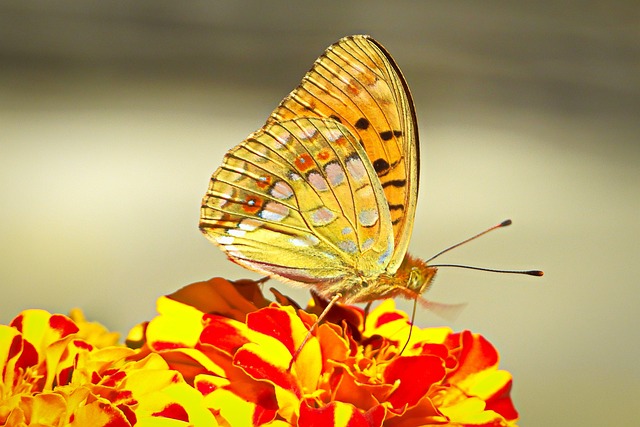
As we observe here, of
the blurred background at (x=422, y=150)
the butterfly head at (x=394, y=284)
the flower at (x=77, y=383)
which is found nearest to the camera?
the flower at (x=77, y=383)

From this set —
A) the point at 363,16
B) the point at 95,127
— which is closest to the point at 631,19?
the point at 363,16

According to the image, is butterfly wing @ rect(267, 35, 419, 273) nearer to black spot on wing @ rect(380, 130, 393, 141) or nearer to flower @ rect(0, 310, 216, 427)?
black spot on wing @ rect(380, 130, 393, 141)

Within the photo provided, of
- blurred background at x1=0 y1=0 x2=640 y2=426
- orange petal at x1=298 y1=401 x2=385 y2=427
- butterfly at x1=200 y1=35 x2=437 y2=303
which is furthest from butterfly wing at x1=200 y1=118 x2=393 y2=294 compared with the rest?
blurred background at x1=0 y1=0 x2=640 y2=426

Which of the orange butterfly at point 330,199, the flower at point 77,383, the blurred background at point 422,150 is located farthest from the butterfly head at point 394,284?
the blurred background at point 422,150

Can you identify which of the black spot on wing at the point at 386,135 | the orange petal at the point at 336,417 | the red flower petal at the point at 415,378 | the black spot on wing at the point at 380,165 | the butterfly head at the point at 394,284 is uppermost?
the black spot on wing at the point at 386,135

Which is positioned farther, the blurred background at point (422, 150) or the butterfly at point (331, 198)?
the blurred background at point (422, 150)

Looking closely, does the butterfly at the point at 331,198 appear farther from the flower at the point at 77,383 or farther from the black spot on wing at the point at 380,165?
the flower at the point at 77,383

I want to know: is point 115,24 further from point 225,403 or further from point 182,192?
point 225,403

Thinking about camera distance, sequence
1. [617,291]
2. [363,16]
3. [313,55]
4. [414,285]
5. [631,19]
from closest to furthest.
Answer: [414,285] → [617,291] → [313,55] → [363,16] → [631,19]
